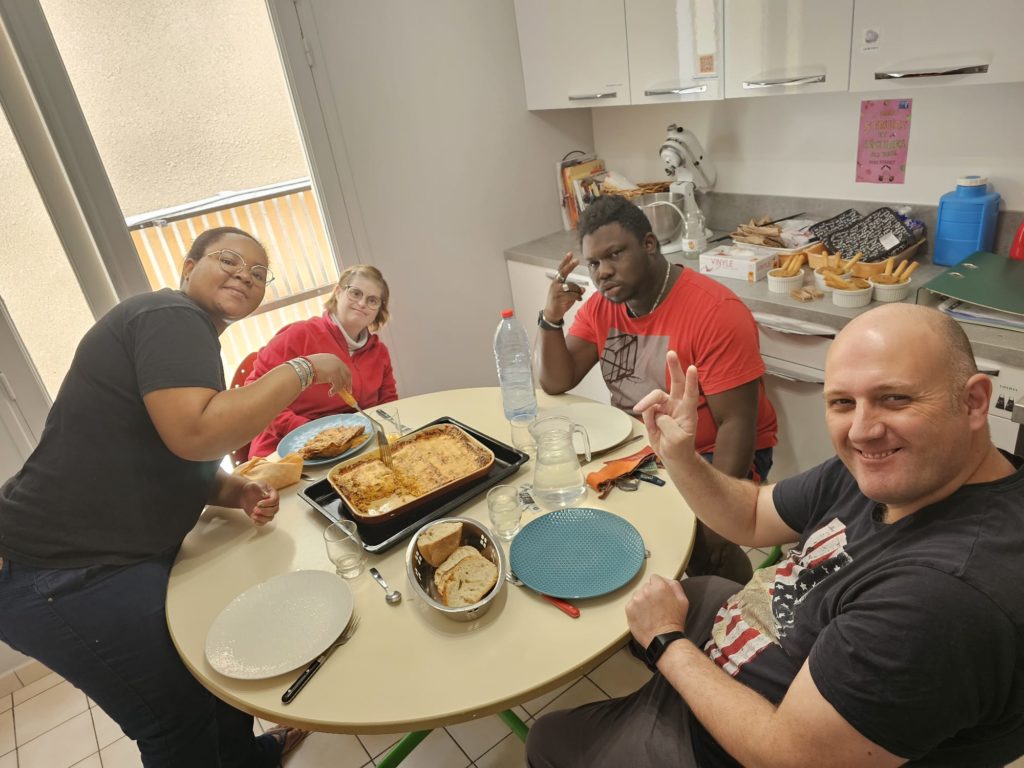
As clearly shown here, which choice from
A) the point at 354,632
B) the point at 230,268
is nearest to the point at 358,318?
the point at 230,268

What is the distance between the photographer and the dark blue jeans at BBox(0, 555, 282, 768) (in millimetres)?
1288

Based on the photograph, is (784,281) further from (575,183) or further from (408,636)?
(408,636)

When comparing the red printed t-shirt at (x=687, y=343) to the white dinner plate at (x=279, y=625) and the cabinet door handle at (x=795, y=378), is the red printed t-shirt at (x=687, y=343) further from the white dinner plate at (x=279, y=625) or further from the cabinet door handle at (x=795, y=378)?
the white dinner plate at (x=279, y=625)

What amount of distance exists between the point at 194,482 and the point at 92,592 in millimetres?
285

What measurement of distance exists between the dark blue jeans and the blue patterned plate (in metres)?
0.45

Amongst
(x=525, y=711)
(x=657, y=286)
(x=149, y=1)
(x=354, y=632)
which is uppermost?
(x=149, y=1)

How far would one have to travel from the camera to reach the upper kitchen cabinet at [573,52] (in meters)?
2.52

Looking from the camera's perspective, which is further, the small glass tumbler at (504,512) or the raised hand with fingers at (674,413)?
the small glass tumbler at (504,512)

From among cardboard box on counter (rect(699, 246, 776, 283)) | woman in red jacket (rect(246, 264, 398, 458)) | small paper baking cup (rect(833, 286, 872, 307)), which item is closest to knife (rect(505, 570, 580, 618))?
woman in red jacket (rect(246, 264, 398, 458))

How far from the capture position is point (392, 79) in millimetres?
2670

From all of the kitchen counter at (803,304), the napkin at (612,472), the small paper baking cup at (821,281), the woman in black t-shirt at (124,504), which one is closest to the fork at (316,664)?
the woman in black t-shirt at (124,504)

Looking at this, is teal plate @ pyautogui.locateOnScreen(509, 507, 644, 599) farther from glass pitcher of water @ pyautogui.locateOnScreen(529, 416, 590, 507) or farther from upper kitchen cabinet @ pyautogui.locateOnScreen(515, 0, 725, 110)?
upper kitchen cabinet @ pyautogui.locateOnScreen(515, 0, 725, 110)

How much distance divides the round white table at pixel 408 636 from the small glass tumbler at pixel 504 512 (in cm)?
5

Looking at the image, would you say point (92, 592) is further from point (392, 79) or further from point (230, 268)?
point (392, 79)
